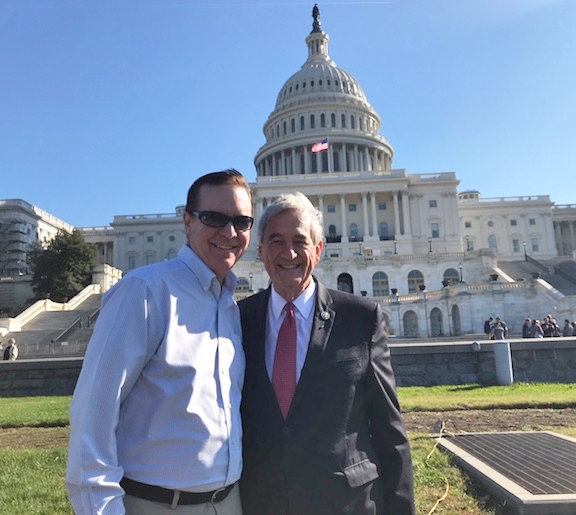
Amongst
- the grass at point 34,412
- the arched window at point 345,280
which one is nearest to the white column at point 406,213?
the arched window at point 345,280

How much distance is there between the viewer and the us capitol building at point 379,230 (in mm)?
42938

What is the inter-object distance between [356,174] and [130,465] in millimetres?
82096

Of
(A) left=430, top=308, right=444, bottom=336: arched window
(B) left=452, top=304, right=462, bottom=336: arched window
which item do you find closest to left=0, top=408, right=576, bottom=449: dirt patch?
(B) left=452, top=304, right=462, bottom=336: arched window

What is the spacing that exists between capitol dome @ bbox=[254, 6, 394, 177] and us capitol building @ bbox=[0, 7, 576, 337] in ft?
0.79

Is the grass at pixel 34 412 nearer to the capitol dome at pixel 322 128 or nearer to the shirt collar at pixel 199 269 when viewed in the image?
the shirt collar at pixel 199 269

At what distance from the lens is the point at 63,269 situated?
2363 inches

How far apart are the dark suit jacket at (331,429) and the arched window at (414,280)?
5315 cm

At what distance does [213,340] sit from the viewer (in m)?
3.06

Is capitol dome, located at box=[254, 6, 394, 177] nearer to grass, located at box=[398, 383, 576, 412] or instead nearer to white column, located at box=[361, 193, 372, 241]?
white column, located at box=[361, 193, 372, 241]

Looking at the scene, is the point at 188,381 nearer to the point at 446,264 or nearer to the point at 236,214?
the point at 236,214

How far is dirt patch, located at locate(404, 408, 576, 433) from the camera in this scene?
9609mm

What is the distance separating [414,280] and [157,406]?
2146 inches

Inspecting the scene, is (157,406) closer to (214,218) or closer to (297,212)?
(214,218)

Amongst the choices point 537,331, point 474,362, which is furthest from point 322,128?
point 474,362
